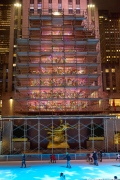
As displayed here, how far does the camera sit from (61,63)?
41.7 m

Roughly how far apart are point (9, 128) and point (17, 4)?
222 feet

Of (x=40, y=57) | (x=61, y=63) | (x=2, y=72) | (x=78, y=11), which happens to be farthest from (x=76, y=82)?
(x=2, y=72)

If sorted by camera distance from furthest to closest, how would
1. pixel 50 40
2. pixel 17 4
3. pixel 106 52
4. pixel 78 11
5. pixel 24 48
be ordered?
pixel 106 52, pixel 17 4, pixel 78 11, pixel 24 48, pixel 50 40

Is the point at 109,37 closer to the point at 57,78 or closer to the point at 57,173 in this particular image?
the point at 57,78

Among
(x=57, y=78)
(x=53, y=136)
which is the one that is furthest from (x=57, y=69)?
(x=53, y=136)

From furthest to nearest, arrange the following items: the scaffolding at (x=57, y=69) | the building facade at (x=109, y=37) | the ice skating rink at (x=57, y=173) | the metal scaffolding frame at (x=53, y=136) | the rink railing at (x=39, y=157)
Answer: the building facade at (x=109, y=37) → the scaffolding at (x=57, y=69) → the metal scaffolding frame at (x=53, y=136) → the rink railing at (x=39, y=157) → the ice skating rink at (x=57, y=173)

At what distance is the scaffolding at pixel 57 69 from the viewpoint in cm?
4075

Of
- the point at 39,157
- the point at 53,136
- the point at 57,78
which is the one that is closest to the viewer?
the point at 39,157

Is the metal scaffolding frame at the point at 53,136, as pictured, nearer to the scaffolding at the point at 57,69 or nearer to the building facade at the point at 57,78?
the building facade at the point at 57,78

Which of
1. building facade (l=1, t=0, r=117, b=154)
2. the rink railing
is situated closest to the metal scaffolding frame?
building facade (l=1, t=0, r=117, b=154)

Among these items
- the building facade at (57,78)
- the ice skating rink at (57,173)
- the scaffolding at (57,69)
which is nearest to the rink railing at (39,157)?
the ice skating rink at (57,173)

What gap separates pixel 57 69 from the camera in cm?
4347

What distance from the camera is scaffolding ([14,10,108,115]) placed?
40750 mm

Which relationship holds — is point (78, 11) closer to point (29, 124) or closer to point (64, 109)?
point (64, 109)
